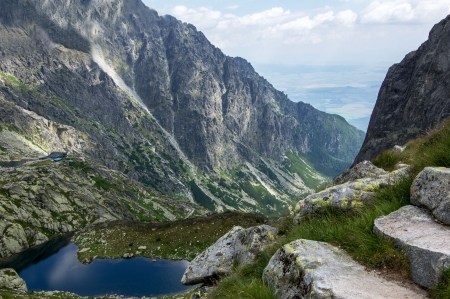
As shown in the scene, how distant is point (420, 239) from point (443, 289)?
1576mm

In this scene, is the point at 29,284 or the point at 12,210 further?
the point at 12,210

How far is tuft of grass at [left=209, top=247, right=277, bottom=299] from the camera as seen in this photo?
327 inches

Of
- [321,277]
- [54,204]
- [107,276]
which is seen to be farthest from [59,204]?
[321,277]

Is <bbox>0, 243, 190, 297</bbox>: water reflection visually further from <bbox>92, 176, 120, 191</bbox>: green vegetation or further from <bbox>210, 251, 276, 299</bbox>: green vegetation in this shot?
<bbox>92, 176, 120, 191</bbox>: green vegetation

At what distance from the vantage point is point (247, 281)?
32.9 feet

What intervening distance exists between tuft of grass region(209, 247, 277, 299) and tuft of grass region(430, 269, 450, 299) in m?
3.71

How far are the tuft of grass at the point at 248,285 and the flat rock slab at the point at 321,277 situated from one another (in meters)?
0.40

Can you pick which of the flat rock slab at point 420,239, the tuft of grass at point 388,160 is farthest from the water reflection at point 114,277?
the flat rock slab at point 420,239

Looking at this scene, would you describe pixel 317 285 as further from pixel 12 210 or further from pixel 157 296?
pixel 12 210

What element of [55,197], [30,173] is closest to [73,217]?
[55,197]

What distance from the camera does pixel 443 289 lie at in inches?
247

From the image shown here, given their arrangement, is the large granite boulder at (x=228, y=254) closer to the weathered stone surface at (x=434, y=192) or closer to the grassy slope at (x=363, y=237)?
the grassy slope at (x=363, y=237)

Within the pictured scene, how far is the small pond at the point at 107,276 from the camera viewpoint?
175 ft

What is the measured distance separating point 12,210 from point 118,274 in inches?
2094
